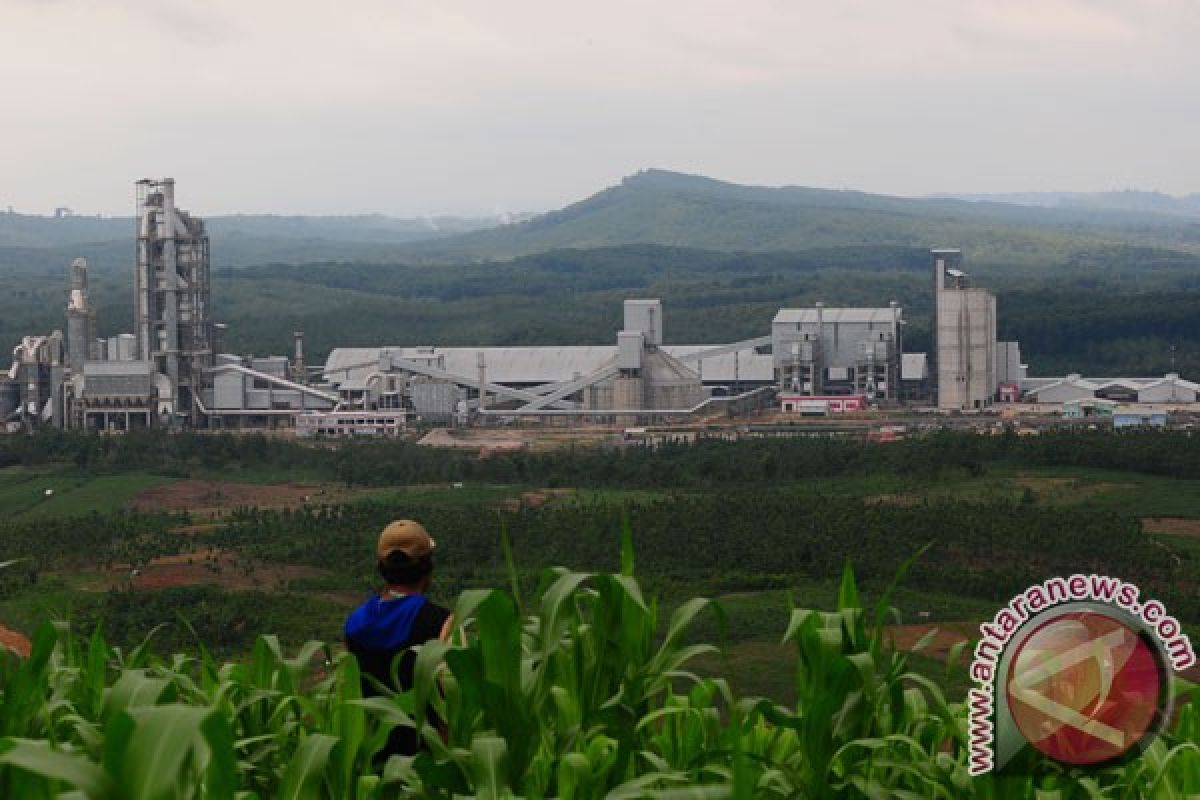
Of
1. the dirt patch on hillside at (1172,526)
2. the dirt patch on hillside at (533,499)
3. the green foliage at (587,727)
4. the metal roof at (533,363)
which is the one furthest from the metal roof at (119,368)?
the green foliage at (587,727)

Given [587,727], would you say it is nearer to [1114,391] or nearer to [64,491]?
[64,491]

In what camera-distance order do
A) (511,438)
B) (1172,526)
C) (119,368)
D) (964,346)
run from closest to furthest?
(1172,526) → (511,438) → (119,368) → (964,346)

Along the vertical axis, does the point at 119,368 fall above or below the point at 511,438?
above

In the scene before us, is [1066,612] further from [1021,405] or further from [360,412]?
[1021,405]

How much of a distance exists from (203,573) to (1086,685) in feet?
128

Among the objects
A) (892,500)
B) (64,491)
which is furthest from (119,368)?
(892,500)

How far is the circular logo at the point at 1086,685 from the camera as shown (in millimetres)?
6078

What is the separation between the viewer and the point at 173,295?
75.4 m

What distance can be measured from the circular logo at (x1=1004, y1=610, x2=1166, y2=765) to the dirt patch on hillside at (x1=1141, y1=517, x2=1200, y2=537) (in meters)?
41.4

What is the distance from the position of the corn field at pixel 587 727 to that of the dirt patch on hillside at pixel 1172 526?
3789 cm

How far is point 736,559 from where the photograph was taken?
44062mm

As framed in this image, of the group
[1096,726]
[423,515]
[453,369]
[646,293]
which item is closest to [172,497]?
[423,515]

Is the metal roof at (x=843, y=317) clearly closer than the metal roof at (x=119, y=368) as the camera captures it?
No

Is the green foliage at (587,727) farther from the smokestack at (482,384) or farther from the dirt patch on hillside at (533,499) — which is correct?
the smokestack at (482,384)
